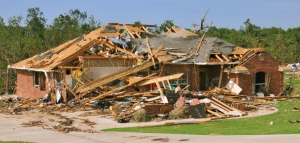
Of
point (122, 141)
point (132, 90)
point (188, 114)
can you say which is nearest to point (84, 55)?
point (132, 90)

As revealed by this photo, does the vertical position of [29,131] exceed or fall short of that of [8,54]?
it falls short

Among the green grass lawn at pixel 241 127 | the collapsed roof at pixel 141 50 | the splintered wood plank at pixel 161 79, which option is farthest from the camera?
the collapsed roof at pixel 141 50

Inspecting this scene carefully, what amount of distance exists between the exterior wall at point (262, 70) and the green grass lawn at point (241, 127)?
802 centimetres

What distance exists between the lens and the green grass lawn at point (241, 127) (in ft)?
54.6

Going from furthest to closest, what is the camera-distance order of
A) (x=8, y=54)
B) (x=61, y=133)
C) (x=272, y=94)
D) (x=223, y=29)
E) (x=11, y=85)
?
(x=223, y=29), (x=8, y=54), (x=11, y=85), (x=272, y=94), (x=61, y=133)

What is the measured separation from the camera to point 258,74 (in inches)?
1321

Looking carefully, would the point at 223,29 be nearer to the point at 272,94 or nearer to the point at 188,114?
the point at 272,94

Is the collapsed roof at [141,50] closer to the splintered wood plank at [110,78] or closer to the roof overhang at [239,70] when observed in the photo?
the roof overhang at [239,70]

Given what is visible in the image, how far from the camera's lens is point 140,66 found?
29969mm

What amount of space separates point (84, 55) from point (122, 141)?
51.2 ft

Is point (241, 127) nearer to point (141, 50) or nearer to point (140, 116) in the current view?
point (140, 116)

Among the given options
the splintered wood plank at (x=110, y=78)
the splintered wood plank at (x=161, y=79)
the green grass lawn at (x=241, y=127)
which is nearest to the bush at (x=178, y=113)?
the green grass lawn at (x=241, y=127)

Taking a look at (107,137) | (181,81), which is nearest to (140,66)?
(181,81)

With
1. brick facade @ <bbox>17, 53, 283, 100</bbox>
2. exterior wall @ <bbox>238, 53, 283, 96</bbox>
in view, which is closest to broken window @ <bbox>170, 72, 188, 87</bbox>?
brick facade @ <bbox>17, 53, 283, 100</bbox>
